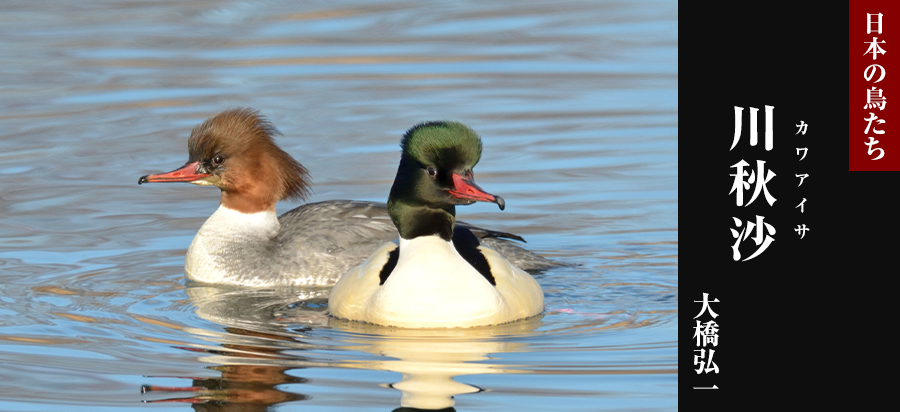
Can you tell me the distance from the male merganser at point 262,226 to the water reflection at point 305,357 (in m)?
0.78

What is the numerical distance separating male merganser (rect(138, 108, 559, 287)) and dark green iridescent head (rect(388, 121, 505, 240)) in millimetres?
1848

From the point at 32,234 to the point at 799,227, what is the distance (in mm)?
5475

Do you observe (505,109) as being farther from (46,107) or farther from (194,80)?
(46,107)

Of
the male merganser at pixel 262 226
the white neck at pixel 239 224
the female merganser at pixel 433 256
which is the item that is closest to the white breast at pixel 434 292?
the female merganser at pixel 433 256

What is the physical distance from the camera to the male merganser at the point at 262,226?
9555mm

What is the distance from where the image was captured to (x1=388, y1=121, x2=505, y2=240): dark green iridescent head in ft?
24.4

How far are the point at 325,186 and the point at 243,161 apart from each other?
6.77 feet

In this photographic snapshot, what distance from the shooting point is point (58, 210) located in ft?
36.9

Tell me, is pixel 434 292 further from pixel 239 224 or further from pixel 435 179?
pixel 239 224

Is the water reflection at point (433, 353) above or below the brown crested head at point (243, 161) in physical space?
below

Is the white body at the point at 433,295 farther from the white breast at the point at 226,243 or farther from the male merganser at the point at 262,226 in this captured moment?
the white breast at the point at 226,243

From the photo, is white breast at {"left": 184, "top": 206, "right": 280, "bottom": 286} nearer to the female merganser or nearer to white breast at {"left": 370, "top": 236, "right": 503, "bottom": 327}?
the female merganser

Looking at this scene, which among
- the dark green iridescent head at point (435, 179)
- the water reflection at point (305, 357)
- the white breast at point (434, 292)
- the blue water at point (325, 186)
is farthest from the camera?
the white breast at point (434, 292)

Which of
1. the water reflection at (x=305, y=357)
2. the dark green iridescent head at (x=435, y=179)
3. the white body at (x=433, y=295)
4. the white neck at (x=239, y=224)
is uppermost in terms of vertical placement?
the dark green iridescent head at (x=435, y=179)
